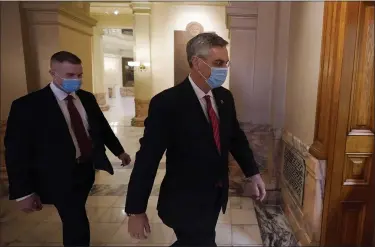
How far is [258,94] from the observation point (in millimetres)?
3236

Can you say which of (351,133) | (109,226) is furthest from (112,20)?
(351,133)

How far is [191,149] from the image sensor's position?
1.47 meters

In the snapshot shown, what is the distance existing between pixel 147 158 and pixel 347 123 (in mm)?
1382

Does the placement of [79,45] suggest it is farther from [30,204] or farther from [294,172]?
[294,172]

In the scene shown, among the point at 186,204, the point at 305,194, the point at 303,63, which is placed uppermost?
the point at 303,63

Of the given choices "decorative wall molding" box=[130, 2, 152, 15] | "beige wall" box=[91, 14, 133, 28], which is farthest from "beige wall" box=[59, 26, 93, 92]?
"beige wall" box=[91, 14, 133, 28]

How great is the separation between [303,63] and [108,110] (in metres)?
7.16

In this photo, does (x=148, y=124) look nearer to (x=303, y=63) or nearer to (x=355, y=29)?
(x=355, y=29)

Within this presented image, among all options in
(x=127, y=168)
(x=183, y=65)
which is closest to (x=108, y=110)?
(x=183, y=65)

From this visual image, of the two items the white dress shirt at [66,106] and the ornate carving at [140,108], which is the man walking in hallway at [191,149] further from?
the ornate carving at [140,108]

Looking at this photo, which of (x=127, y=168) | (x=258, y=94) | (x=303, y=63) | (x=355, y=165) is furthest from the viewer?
(x=127, y=168)

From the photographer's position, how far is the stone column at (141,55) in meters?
7.39

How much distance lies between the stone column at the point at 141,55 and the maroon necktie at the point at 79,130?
17.9 feet

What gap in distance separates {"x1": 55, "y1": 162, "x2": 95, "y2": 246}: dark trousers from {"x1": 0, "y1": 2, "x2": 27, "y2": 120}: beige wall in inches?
66.8
